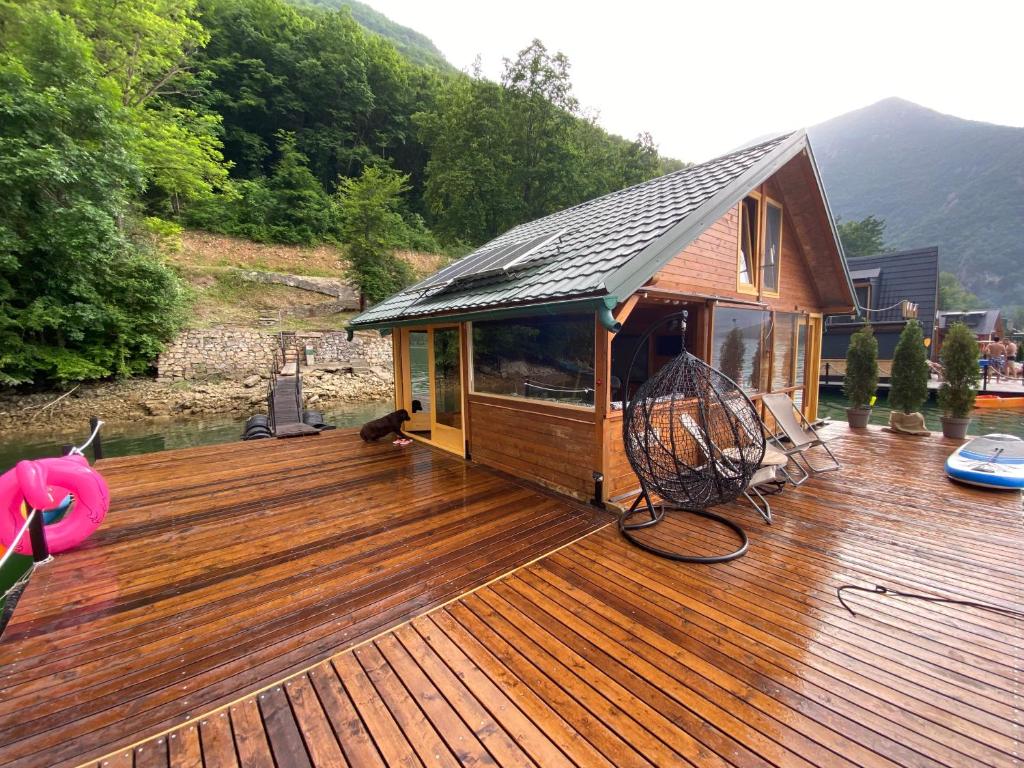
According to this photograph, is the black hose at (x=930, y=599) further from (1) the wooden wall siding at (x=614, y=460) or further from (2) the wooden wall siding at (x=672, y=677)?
(1) the wooden wall siding at (x=614, y=460)

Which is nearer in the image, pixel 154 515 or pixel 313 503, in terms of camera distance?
pixel 154 515

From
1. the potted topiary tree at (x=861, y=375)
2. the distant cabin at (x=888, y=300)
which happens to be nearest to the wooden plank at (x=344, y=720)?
the potted topiary tree at (x=861, y=375)

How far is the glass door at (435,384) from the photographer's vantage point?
5.80 m

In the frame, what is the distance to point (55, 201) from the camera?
10.4m

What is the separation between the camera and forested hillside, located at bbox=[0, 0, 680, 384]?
34.0ft

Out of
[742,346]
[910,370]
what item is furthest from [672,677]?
[910,370]

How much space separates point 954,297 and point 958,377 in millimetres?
50740

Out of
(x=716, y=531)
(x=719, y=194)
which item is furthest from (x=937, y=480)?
(x=719, y=194)

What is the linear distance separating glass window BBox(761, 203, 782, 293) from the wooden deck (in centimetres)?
441

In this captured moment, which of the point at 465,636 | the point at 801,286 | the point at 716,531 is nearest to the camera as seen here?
the point at 465,636

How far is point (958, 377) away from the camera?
5.72m

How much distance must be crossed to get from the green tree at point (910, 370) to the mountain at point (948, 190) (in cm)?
3132

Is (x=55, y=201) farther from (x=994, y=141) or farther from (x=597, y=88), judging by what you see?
(x=994, y=141)

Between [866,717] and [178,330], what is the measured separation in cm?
1683
